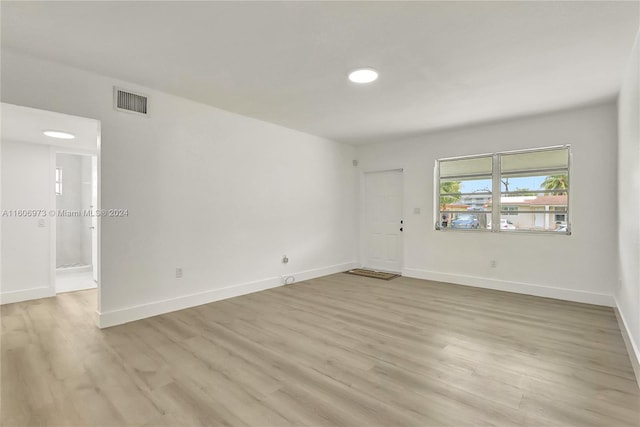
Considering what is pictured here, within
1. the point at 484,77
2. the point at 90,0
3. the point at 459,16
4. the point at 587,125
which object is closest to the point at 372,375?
the point at 459,16

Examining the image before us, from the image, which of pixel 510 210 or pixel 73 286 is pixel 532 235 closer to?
pixel 510 210

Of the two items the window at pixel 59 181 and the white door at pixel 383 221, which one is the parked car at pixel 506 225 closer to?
the white door at pixel 383 221

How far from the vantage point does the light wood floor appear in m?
1.86

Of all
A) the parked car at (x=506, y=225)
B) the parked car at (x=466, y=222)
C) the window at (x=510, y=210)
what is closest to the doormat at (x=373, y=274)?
the parked car at (x=466, y=222)

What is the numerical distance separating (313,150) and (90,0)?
3.94m

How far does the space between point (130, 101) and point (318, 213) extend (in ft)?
11.2

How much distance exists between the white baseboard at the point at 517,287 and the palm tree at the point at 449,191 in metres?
1.23

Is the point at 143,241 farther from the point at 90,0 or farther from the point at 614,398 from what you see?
the point at 614,398

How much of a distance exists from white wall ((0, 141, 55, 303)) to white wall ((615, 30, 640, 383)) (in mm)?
6755

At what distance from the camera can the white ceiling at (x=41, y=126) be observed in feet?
10.2

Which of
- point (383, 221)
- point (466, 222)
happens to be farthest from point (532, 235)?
point (383, 221)

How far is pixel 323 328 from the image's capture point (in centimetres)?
322

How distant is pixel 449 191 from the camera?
17.9ft

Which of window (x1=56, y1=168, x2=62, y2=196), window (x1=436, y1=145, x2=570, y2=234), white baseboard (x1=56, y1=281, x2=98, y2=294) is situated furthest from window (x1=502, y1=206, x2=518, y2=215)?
window (x1=56, y1=168, x2=62, y2=196)
